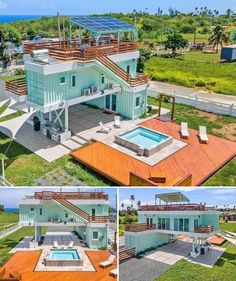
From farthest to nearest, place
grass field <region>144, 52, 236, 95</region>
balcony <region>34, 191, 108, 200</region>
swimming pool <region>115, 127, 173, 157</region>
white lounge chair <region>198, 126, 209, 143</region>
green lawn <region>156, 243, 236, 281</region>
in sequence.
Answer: grass field <region>144, 52, 236, 95</region> < white lounge chair <region>198, 126, 209, 143</region> < swimming pool <region>115, 127, 173, 157</region> < green lawn <region>156, 243, 236, 281</region> < balcony <region>34, 191, 108, 200</region>

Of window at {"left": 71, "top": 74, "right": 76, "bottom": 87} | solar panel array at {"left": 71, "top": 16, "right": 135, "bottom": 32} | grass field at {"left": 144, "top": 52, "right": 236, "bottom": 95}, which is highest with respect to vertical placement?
solar panel array at {"left": 71, "top": 16, "right": 135, "bottom": 32}

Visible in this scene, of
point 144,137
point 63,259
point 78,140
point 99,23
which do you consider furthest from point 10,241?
point 99,23

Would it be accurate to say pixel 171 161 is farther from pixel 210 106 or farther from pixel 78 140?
pixel 210 106

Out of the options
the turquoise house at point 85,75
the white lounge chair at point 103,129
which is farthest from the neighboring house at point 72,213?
the white lounge chair at point 103,129

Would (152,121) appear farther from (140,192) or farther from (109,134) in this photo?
(140,192)

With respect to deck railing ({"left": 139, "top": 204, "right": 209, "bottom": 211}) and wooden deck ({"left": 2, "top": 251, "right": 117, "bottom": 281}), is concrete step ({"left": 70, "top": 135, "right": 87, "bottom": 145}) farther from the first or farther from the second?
deck railing ({"left": 139, "top": 204, "right": 209, "bottom": 211})

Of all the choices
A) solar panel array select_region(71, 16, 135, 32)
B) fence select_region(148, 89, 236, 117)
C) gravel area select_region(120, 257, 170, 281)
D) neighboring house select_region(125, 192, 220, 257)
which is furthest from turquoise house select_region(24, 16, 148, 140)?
gravel area select_region(120, 257, 170, 281)
